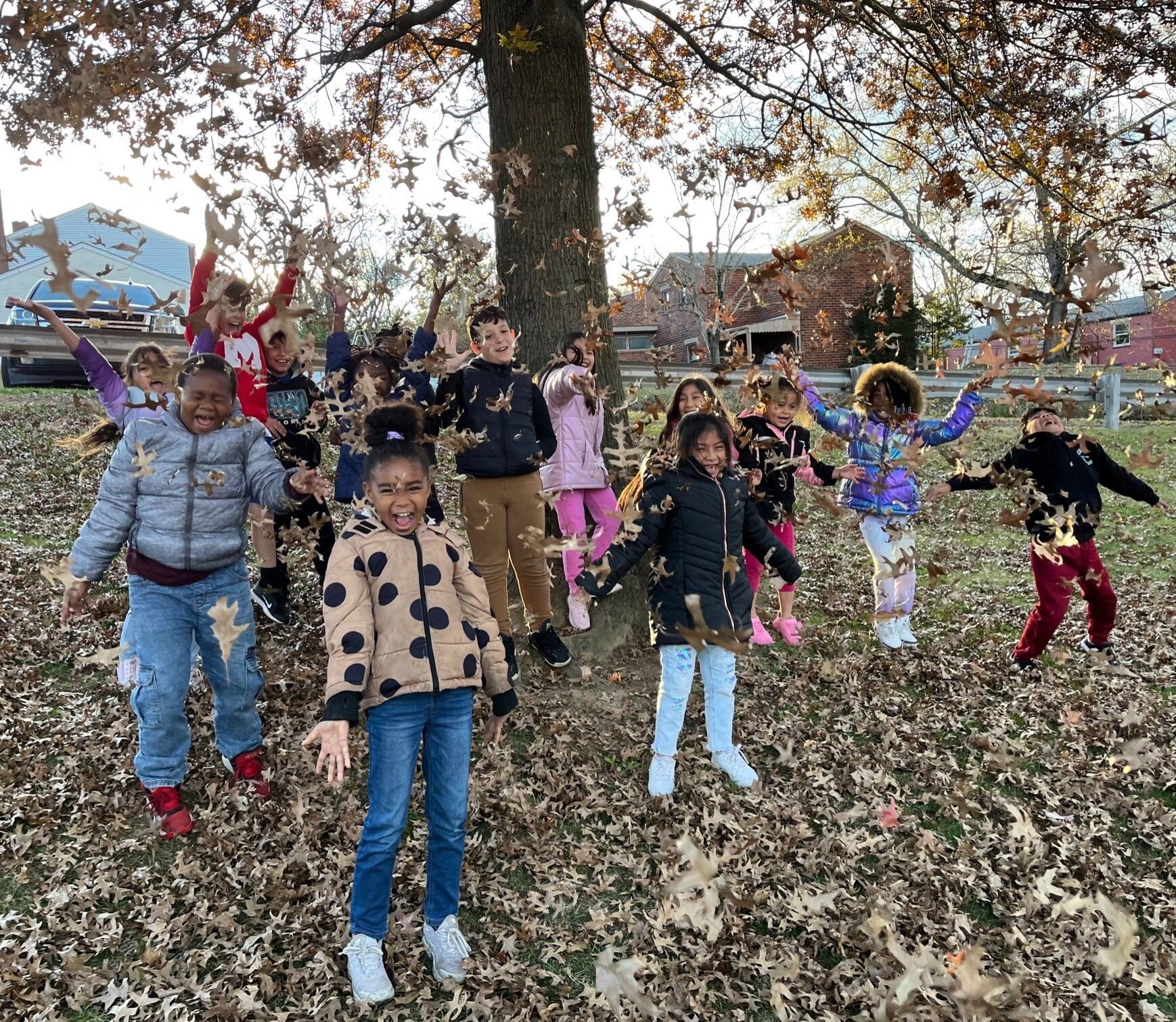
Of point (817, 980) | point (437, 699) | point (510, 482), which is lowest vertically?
point (817, 980)

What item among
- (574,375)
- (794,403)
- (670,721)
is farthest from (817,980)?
(794,403)

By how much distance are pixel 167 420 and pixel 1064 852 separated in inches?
176

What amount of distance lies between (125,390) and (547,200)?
106 inches

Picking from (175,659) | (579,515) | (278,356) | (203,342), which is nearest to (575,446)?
(579,515)

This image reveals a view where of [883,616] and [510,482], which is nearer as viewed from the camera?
[510,482]

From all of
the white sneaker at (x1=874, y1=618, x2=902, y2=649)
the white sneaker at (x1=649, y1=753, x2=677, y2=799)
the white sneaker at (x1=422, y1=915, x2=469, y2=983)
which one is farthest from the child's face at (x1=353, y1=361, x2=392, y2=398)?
the white sneaker at (x1=874, y1=618, x2=902, y2=649)

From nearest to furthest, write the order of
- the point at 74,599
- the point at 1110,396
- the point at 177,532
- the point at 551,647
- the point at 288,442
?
1. the point at 74,599
2. the point at 177,532
3. the point at 551,647
4. the point at 288,442
5. the point at 1110,396

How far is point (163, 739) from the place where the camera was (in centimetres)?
380

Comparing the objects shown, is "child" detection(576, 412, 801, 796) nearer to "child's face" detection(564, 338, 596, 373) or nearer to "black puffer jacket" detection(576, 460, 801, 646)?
"black puffer jacket" detection(576, 460, 801, 646)

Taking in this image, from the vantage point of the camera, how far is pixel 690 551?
13.7 feet

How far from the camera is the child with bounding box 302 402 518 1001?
114 inches

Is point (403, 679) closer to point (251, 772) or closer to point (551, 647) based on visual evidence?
point (251, 772)

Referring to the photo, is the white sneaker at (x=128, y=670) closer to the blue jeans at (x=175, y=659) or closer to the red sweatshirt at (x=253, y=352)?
the blue jeans at (x=175, y=659)

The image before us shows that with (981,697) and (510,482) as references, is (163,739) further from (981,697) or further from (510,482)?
(981,697)
